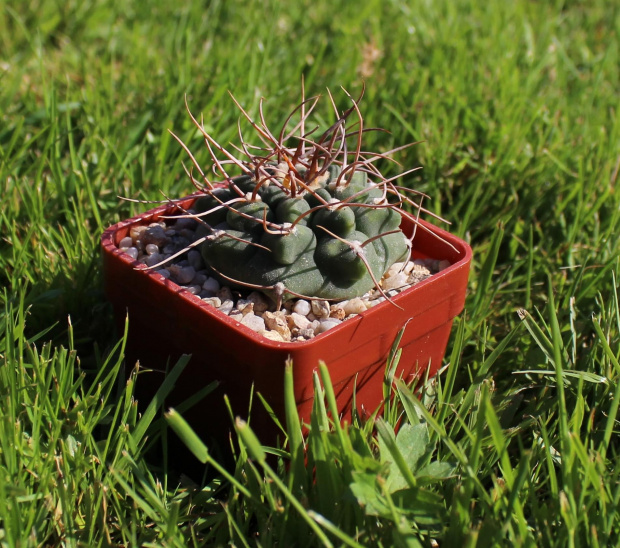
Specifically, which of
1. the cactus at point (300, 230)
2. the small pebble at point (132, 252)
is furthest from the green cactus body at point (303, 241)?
the small pebble at point (132, 252)

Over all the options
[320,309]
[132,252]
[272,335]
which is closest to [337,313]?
[320,309]

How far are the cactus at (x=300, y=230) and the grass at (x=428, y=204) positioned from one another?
19cm

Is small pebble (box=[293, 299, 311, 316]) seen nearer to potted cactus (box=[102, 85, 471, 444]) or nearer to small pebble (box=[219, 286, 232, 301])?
potted cactus (box=[102, 85, 471, 444])

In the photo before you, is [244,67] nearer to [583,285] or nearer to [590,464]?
[583,285]

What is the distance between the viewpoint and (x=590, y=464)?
108 centimetres

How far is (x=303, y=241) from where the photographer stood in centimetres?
131

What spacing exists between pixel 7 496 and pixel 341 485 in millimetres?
450

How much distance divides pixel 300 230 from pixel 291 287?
9 centimetres

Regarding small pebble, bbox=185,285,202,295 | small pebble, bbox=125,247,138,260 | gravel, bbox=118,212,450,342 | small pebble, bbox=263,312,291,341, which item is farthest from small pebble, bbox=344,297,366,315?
small pebble, bbox=125,247,138,260

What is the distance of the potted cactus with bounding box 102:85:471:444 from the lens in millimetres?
1251

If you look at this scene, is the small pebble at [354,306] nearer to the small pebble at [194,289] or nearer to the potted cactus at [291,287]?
the potted cactus at [291,287]

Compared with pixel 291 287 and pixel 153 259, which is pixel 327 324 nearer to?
pixel 291 287

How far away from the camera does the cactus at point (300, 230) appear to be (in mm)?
1306

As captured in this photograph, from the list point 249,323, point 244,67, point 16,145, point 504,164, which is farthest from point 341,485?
point 244,67
